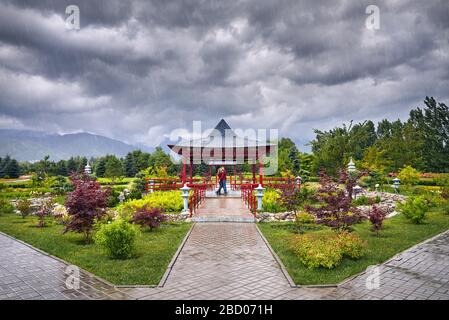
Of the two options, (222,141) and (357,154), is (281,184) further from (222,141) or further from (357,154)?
(357,154)

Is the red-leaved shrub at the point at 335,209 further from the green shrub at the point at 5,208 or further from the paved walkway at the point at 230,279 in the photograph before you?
the green shrub at the point at 5,208

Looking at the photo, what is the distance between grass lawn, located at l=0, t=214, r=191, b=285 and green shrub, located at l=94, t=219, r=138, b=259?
9.7 inches

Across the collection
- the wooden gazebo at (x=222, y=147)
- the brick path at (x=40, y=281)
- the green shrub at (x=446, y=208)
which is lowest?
the brick path at (x=40, y=281)

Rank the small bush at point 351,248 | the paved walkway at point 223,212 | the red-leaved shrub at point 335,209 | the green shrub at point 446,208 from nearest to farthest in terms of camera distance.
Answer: the small bush at point 351,248
the red-leaved shrub at point 335,209
the paved walkway at point 223,212
the green shrub at point 446,208

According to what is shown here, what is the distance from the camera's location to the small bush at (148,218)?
11.9 m

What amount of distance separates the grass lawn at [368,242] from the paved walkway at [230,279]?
30 centimetres

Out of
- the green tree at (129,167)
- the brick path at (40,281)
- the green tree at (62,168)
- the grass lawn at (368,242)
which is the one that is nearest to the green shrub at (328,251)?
the grass lawn at (368,242)

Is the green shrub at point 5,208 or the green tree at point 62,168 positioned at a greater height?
the green tree at point 62,168

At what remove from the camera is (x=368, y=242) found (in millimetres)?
9992

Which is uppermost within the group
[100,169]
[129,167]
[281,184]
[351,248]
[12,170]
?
[129,167]

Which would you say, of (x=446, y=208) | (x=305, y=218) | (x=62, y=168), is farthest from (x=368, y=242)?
(x=62, y=168)

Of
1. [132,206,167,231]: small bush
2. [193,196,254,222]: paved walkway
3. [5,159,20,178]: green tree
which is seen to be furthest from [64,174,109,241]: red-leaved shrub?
[5,159,20,178]: green tree

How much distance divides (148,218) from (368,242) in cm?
681

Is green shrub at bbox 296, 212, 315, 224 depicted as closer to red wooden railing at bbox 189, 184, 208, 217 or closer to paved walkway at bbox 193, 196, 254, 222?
paved walkway at bbox 193, 196, 254, 222
